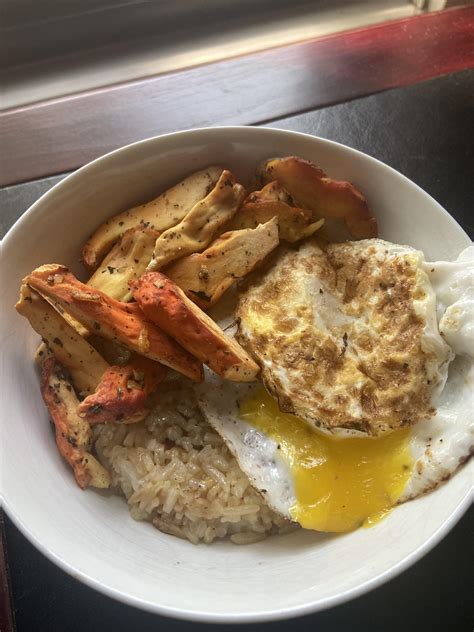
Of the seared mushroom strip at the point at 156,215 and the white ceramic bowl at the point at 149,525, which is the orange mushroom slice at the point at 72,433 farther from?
the seared mushroom strip at the point at 156,215

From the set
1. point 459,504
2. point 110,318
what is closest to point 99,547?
point 110,318

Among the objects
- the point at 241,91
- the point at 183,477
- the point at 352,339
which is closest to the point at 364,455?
the point at 352,339

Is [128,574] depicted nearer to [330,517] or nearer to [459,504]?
[330,517]

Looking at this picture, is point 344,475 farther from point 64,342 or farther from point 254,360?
point 64,342

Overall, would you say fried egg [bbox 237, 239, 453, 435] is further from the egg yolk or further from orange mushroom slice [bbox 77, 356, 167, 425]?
orange mushroom slice [bbox 77, 356, 167, 425]

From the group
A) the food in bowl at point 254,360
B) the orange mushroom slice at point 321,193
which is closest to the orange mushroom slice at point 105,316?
the food in bowl at point 254,360

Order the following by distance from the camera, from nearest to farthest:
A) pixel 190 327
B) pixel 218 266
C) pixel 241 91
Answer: pixel 190 327 < pixel 218 266 < pixel 241 91

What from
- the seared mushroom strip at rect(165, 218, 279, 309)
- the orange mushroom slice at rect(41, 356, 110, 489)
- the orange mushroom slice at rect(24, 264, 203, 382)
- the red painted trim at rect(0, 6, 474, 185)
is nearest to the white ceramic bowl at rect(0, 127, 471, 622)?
the orange mushroom slice at rect(41, 356, 110, 489)
